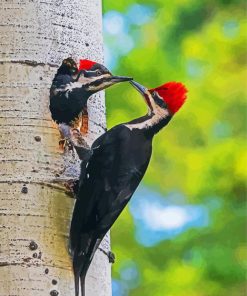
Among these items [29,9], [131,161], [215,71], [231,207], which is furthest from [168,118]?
[215,71]

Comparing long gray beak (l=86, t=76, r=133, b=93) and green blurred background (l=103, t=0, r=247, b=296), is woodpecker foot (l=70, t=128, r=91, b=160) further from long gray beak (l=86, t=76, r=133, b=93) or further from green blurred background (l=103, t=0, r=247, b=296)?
green blurred background (l=103, t=0, r=247, b=296)

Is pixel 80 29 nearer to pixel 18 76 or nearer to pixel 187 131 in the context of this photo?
pixel 18 76

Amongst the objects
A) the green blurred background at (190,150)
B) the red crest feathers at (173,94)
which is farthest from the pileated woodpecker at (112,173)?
the green blurred background at (190,150)

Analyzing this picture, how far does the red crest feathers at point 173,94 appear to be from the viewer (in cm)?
115

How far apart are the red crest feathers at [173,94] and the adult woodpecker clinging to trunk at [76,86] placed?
42mm

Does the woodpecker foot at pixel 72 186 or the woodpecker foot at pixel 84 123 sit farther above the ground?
the woodpecker foot at pixel 84 123

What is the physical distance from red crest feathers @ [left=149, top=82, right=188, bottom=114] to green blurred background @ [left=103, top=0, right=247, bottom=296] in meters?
2.13

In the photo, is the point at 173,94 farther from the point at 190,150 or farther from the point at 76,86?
the point at 190,150

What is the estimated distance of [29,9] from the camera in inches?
45.6

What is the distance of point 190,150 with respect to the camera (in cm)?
358

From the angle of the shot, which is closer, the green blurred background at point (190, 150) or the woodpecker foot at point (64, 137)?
the woodpecker foot at point (64, 137)

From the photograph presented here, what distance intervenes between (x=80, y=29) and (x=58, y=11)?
0.03 m

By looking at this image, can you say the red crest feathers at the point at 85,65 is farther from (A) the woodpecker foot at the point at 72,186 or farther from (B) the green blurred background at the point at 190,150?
(B) the green blurred background at the point at 190,150

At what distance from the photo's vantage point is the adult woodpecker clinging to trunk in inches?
44.8
